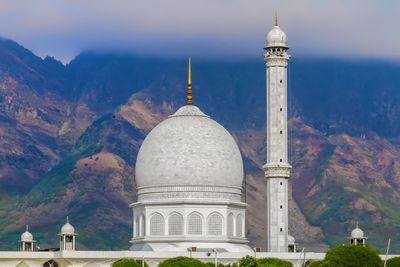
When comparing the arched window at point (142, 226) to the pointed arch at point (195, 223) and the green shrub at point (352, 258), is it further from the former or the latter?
the green shrub at point (352, 258)

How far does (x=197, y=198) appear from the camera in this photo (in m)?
97.8

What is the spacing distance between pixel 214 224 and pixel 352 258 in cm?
1715

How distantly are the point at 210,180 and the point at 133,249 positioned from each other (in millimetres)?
8021

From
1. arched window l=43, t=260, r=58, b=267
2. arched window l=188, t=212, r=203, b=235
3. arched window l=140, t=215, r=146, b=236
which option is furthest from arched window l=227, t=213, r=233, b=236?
arched window l=43, t=260, r=58, b=267

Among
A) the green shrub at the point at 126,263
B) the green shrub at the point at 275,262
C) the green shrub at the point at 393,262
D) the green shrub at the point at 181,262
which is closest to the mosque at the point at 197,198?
the green shrub at the point at 275,262

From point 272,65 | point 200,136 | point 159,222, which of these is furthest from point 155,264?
point 272,65

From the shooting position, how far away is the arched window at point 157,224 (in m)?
97.7

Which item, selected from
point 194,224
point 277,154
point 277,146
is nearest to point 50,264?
point 194,224

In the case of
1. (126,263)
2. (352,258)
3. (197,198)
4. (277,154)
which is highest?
(277,154)

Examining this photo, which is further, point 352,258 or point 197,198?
point 197,198

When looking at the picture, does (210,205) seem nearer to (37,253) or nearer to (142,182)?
(142,182)

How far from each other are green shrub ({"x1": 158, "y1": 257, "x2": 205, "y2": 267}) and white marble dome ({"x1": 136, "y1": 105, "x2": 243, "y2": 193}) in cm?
1290

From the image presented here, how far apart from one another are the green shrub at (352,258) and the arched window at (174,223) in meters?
16.6

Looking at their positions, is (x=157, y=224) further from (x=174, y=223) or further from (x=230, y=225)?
(x=230, y=225)
